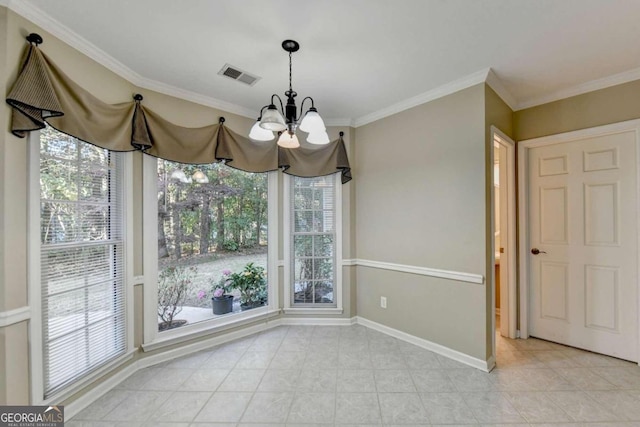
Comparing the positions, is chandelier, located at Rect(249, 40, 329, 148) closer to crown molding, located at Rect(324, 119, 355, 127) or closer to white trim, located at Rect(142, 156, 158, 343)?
white trim, located at Rect(142, 156, 158, 343)

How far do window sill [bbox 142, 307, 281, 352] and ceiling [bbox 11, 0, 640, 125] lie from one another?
90.8 inches

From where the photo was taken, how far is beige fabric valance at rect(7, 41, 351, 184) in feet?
5.18

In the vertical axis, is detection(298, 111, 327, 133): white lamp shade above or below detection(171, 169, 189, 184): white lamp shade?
above

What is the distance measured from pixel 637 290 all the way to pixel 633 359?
2.02 ft

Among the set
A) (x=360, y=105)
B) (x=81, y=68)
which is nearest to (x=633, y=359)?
(x=360, y=105)

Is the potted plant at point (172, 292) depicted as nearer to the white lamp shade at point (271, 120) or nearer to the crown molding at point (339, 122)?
the white lamp shade at point (271, 120)

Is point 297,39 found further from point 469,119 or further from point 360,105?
point 469,119

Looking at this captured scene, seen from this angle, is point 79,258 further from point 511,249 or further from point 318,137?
point 511,249

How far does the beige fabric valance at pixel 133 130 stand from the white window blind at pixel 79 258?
179 millimetres

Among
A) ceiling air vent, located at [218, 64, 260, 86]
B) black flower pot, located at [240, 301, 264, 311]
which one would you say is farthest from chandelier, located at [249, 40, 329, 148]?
black flower pot, located at [240, 301, 264, 311]

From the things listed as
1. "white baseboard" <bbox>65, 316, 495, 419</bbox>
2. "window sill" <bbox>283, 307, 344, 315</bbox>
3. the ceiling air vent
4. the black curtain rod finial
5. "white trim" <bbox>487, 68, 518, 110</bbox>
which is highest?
the ceiling air vent

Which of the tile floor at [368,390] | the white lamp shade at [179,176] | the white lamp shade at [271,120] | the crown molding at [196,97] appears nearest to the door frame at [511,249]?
the tile floor at [368,390]

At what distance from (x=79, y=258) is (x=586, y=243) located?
438cm

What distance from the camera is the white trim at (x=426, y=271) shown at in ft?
7.89
